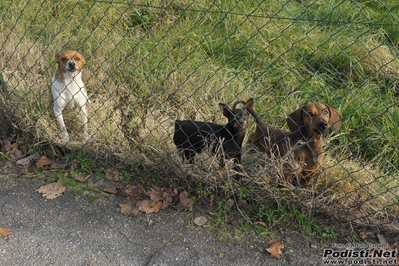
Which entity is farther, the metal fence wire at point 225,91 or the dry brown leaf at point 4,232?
the metal fence wire at point 225,91

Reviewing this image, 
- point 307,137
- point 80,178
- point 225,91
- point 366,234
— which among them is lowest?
point 80,178

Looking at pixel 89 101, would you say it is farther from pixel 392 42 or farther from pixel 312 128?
pixel 392 42

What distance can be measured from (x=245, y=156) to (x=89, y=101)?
1.54 meters

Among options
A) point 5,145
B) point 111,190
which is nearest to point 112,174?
point 111,190

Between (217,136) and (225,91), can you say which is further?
(225,91)

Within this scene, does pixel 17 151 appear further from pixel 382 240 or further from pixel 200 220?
pixel 382 240

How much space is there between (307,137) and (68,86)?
201 centimetres

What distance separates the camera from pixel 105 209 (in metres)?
2.49

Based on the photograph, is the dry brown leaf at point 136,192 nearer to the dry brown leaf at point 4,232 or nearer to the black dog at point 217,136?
the black dog at point 217,136

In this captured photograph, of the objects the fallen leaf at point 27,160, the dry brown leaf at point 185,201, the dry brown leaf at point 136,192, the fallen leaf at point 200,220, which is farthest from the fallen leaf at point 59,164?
the fallen leaf at point 200,220

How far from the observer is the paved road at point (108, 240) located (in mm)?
2166

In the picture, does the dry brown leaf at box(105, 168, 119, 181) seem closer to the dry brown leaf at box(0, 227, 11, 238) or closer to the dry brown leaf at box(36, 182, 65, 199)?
the dry brown leaf at box(36, 182, 65, 199)

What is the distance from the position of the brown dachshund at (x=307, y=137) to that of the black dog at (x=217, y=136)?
192mm

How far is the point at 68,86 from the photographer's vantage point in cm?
342
